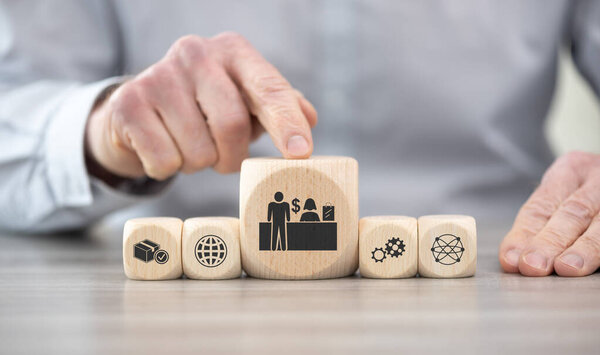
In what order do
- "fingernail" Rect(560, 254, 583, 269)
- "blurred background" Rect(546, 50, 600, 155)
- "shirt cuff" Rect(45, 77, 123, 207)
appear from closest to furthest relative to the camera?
"fingernail" Rect(560, 254, 583, 269), "shirt cuff" Rect(45, 77, 123, 207), "blurred background" Rect(546, 50, 600, 155)

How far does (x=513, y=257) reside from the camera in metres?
0.91

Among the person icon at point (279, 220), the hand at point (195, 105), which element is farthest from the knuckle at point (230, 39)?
the person icon at point (279, 220)

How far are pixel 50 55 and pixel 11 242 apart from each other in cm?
66

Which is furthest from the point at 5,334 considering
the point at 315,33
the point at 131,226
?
the point at 315,33

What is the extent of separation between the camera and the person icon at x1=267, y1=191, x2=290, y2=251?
2.89 feet

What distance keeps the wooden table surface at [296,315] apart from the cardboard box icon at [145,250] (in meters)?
0.04

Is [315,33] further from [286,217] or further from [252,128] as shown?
[286,217]

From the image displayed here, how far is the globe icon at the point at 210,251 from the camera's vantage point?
0.89 metres

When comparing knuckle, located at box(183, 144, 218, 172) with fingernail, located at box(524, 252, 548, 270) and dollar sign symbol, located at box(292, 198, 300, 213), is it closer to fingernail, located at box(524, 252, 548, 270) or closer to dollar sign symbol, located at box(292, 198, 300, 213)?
dollar sign symbol, located at box(292, 198, 300, 213)

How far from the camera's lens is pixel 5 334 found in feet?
1.97

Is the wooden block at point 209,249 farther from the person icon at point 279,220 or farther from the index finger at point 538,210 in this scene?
the index finger at point 538,210

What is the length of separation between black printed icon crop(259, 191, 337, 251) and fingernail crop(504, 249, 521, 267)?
10.3 inches

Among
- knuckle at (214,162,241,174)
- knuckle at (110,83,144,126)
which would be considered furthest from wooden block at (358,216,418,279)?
knuckle at (110,83,144,126)

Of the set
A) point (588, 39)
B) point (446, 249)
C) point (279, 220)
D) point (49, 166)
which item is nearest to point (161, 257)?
point (279, 220)
